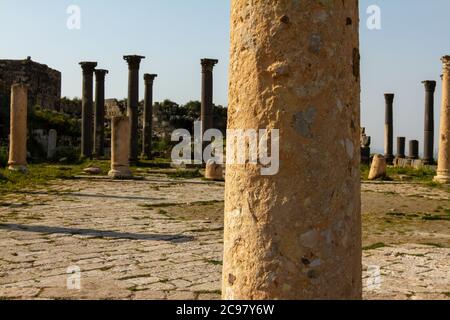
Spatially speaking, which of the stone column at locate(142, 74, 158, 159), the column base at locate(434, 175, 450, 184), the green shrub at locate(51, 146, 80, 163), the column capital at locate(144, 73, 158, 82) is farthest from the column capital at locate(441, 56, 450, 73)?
the green shrub at locate(51, 146, 80, 163)

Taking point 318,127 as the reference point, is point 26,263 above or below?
below

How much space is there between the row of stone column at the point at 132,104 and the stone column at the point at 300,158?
23408 mm

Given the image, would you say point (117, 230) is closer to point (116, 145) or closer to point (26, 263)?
point (26, 263)

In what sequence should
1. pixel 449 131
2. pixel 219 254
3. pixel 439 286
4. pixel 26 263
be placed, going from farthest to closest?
pixel 449 131
pixel 219 254
pixel 26 263
pixel 439 286

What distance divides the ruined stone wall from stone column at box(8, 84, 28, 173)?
52.0 feet

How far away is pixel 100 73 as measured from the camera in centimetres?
2956

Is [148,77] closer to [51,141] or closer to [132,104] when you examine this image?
[132,104]

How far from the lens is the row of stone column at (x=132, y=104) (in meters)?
Result: 26.4
